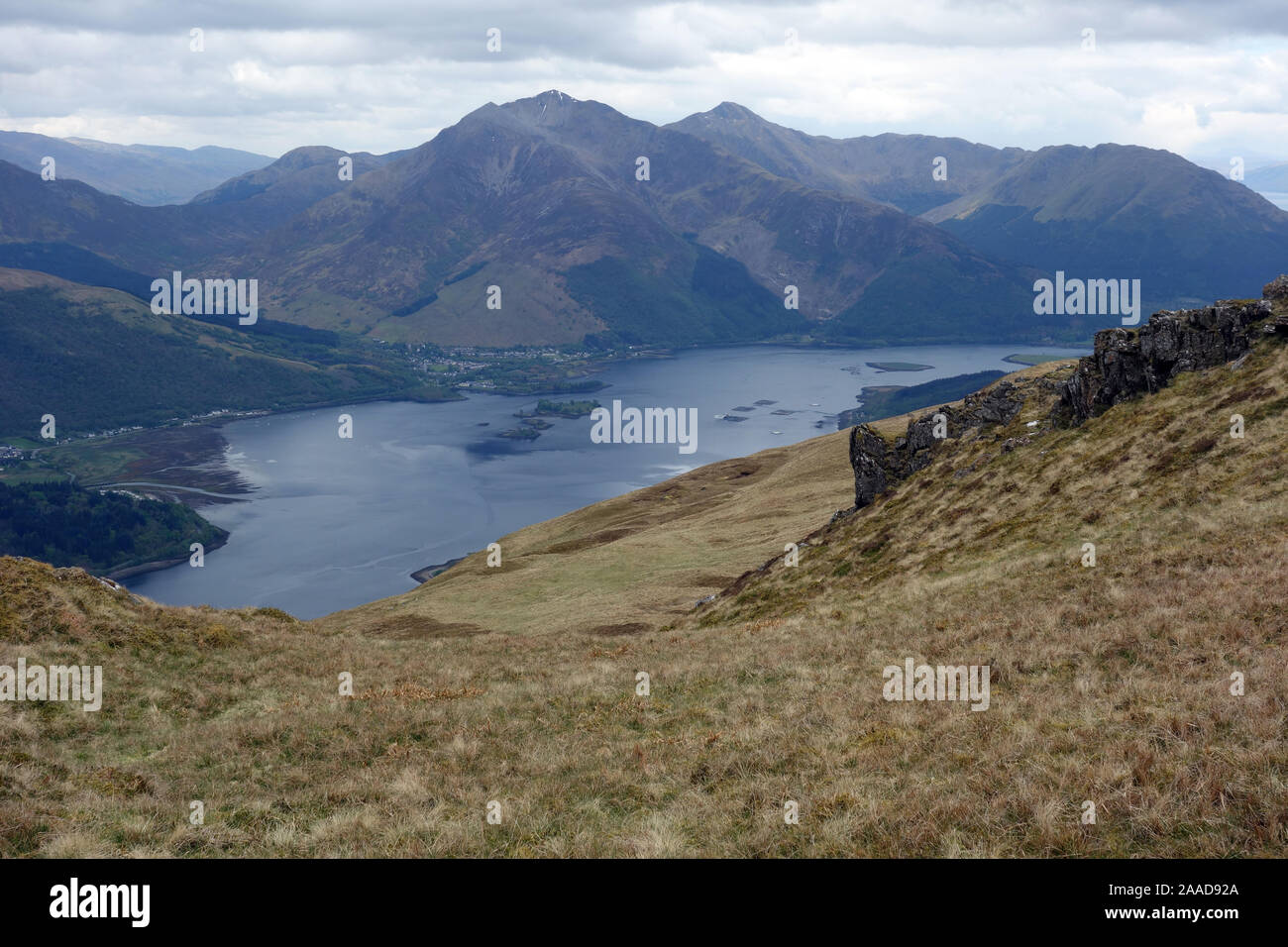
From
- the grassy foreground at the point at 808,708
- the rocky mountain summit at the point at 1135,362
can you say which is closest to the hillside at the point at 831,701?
the grassy foreground at the point at 808,708

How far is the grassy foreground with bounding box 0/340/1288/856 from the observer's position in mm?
12125

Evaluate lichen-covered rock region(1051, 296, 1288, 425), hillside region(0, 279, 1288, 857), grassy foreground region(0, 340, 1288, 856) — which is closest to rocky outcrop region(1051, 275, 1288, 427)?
lichen-covered rock region(1051, 296, 1288, 425)

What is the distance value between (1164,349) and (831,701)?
1427 inches

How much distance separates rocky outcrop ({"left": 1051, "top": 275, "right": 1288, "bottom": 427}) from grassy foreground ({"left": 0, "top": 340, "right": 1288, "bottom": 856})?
7.69 ft

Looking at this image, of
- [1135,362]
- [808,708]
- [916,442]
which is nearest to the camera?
[808,708]

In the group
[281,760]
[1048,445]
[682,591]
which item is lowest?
[682,591]

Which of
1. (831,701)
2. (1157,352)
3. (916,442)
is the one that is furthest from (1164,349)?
(831,701)

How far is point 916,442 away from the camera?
180 ft

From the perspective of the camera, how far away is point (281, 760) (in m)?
18.3

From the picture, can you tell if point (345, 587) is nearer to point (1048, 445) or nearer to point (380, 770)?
point (1048, 445)

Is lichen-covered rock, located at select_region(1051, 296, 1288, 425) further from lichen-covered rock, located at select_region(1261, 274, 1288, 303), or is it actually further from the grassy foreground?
the grassy foreground

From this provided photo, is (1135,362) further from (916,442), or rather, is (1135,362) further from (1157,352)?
(916,442)
